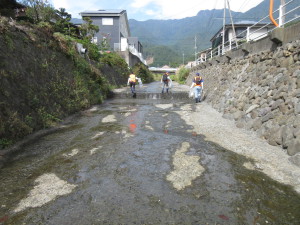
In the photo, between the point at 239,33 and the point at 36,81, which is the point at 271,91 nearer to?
the point at 36,81

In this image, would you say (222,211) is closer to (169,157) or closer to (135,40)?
(169,157)

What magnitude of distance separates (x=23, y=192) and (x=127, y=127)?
17.3 feet

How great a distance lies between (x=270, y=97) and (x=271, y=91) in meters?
0.26

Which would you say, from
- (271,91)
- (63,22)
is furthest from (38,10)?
(271,91)

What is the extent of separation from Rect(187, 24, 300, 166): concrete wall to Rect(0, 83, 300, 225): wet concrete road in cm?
158

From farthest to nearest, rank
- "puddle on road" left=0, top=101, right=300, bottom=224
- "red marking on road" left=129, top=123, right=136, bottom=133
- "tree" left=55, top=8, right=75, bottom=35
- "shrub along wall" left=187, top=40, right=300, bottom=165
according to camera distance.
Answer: "tree" left=55, top=8, right=75, bottom=35 → "red marking on road" left=129, top=123, right=136, bottom=133 → "shrub along wall" left=187, top=40, right=300, bottom=165 → "puddle on road" left=0, top=101, right=300, bottom=224

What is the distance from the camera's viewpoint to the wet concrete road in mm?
3766

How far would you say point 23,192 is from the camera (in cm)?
446

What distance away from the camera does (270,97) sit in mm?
8086

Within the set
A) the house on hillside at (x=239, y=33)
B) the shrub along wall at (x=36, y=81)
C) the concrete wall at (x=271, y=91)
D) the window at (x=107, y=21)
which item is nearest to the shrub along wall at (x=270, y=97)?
the concrete wall at (x=271, y=91)

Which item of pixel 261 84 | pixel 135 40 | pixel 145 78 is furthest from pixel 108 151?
pixel 135 40

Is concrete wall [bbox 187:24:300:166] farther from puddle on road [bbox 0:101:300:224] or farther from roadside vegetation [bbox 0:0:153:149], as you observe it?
roadside vegetation [bbox 0:0:153:149]

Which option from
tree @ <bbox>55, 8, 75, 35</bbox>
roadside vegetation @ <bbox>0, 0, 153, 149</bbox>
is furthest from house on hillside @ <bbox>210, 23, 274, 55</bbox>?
tree @ <bbox>55, 8, 75, 35</bbox>

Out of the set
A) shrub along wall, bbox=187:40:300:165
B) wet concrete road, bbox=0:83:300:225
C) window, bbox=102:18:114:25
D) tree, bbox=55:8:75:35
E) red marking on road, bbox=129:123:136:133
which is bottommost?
wet concrete road, bbox=0:83:300:225
